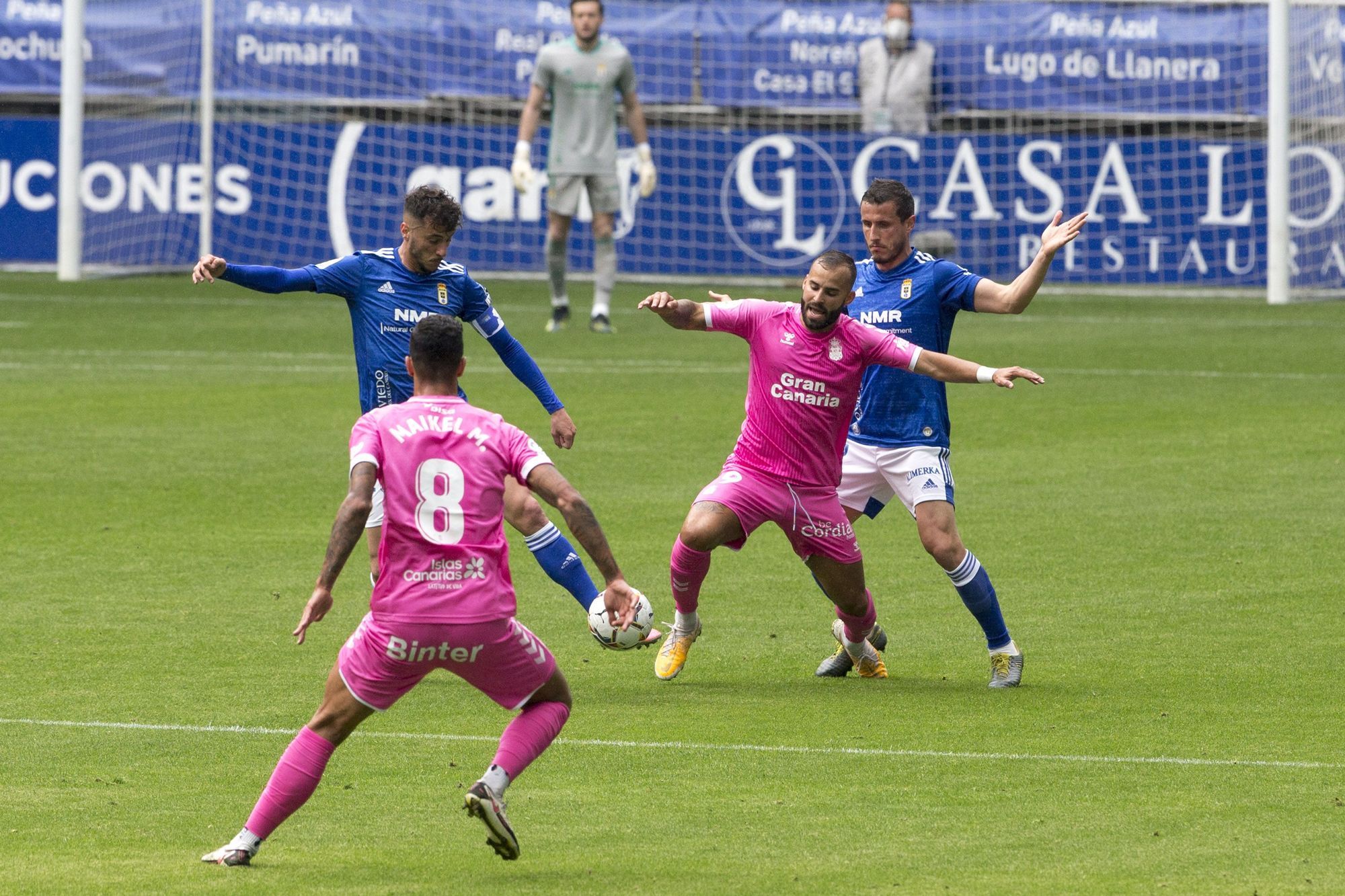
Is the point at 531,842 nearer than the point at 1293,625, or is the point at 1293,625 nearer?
the point at 531,842

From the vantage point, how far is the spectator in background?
24312 millimetres

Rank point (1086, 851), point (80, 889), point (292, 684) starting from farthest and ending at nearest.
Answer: point (292, 684)
point (1086, 851)
point (80, 889)

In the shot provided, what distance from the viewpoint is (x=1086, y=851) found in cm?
623

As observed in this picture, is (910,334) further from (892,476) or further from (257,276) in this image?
(257,276)

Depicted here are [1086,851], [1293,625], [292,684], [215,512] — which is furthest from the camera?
[215,512]

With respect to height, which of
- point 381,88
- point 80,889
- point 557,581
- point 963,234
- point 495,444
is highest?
point 381,88

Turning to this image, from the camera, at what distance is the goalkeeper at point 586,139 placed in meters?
19.9

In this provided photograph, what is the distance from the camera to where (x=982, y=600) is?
28.1 ft

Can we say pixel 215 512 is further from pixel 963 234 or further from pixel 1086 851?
pixel 963 234

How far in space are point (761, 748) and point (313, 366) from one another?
1181cm

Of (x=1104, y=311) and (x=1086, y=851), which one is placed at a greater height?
(x=1104, y=311)

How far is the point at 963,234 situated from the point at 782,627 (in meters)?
15.0

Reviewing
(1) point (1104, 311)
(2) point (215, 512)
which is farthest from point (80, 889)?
(1) point (1104, 311)

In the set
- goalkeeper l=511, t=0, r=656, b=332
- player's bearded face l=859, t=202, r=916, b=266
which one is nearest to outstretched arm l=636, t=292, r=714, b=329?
player's bearded face l=859, t=202, r=916, b=266
